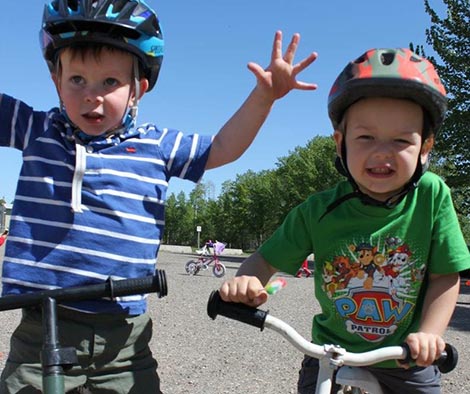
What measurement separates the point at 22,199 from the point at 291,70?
50.7 inches

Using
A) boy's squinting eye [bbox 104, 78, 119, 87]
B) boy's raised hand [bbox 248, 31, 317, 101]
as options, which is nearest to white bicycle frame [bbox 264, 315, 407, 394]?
boy's raised hand [bbox 248, 31, 317, 101]

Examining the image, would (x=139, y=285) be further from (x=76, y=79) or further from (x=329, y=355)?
(x=76, y=79)

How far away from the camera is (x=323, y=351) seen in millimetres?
2066

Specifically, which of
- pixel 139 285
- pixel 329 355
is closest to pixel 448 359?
pixel 329 355

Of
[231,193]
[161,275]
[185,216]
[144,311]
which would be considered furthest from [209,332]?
[185,216]

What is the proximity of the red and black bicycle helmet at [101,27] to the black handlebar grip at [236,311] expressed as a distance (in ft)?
3.78

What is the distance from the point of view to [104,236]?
8.15 feet

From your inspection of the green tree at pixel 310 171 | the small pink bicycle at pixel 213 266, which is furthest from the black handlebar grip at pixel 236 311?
the green tree at pixel 310 171

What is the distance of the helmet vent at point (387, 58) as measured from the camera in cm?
272

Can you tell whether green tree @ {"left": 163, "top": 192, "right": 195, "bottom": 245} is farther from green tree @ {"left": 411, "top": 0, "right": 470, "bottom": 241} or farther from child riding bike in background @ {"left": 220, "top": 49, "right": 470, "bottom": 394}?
child riding bike in background @ {"left": 220, "top": 49, "right": 470, "bottom": 394}

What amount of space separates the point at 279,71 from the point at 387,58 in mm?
510

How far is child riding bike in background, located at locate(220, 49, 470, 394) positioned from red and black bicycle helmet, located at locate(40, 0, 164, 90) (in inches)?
34.9

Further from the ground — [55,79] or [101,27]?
Answer: [101,27]

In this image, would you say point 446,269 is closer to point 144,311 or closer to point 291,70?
point 291,70
